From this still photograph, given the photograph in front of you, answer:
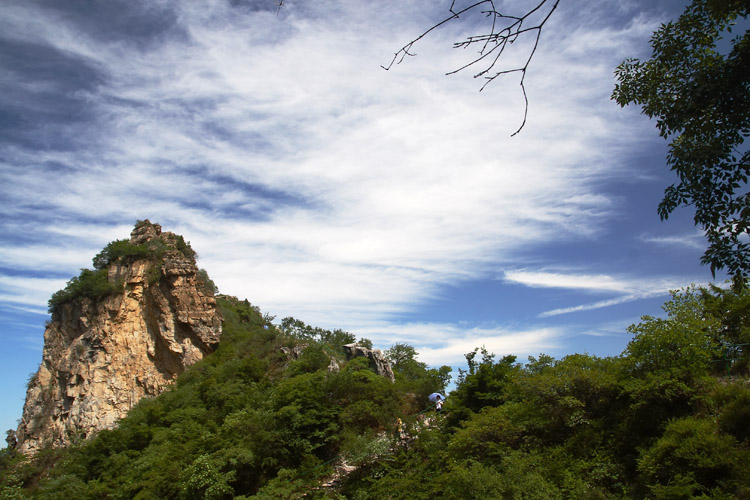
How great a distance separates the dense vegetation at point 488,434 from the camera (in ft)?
26.7

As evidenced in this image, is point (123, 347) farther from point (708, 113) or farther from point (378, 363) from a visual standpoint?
point (708, 113)

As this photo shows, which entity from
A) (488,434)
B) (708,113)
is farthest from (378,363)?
(708,113)

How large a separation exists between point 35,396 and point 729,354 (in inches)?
1605

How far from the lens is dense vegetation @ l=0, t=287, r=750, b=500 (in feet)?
26.7

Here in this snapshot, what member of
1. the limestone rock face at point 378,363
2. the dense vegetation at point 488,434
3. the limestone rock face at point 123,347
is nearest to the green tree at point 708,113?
the dense vegetation at point 488,434

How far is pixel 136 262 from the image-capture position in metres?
32.0

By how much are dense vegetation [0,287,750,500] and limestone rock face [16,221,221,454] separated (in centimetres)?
700

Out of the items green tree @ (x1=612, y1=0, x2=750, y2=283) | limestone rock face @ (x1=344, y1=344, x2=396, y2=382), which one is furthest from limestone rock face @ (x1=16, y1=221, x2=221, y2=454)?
green tree @ (x1=612, y1=0, x2=750, y2=283)

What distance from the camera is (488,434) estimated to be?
11.0 meters

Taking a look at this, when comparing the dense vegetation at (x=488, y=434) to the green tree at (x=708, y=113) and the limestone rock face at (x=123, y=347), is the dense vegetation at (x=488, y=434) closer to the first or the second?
the green tree at (x=708, y=113)

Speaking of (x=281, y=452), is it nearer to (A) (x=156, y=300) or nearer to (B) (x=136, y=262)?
(A) (x=156, y=300)

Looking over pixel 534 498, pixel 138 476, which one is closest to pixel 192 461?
pixel 138 476

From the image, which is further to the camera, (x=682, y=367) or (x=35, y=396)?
(x=35, y=396)

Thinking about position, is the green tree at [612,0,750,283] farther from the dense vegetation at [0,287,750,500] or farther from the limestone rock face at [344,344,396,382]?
the limestone rock face at [344,344,396,382]
